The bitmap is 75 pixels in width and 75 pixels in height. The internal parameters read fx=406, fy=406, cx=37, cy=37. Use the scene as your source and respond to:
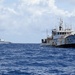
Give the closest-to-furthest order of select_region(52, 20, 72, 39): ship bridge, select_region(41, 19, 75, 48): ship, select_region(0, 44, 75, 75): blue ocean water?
select_region(0, 44, 75, 75): blue ocean water, select_region(41, 19, 75, 48): ship, select_region(52, 20, 72, 39): ship bridge

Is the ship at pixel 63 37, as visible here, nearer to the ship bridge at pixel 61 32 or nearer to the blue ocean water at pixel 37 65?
the ship bridge at pixel 61 32

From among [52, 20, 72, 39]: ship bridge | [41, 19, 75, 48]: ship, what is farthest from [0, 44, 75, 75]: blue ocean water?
[52, 20, 72, 39]: ship bridge

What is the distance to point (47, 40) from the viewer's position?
199 meters

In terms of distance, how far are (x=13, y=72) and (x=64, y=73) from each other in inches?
247

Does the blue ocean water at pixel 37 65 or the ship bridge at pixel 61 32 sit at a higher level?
the ship bridge at pixel 61 32

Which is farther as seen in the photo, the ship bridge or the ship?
the ship bridge

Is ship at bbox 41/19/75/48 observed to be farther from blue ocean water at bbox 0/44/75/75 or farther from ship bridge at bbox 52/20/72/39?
blue ocean water at bbox 0/44/75/75

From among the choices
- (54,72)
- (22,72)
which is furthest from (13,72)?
(54,72)

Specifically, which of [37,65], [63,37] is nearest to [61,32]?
[63,37]

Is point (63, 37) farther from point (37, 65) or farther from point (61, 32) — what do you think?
point (37, 65)

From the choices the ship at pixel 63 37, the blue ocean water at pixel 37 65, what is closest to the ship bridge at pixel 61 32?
the ship at pixel 63 37

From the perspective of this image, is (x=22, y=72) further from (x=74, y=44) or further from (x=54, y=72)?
(x=74, y=44)

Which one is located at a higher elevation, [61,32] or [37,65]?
[61,32]

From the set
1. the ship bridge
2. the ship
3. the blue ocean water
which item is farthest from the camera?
the ship bridge
